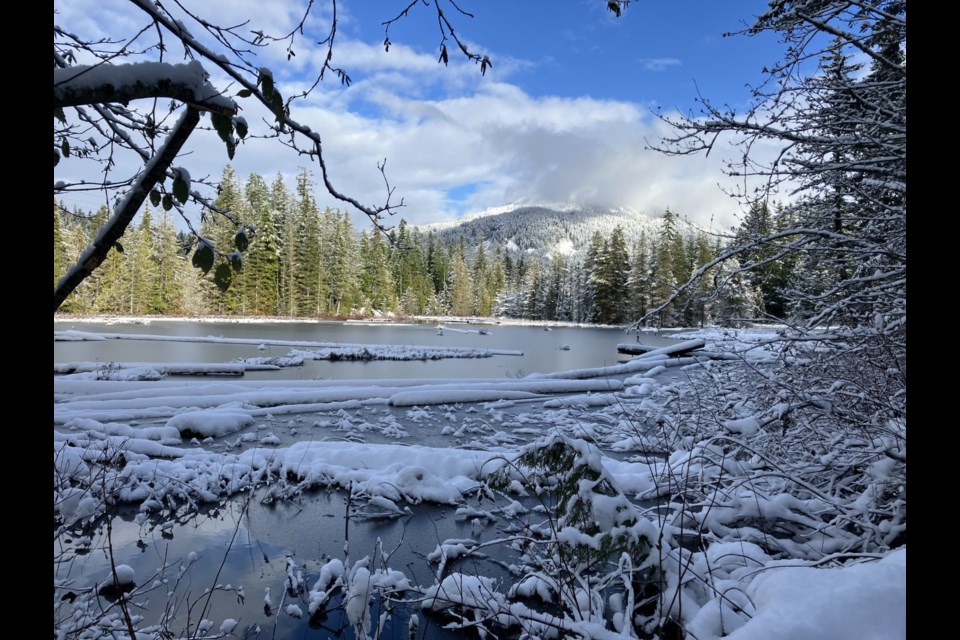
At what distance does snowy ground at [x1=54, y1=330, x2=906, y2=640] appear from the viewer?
2295 millimetres

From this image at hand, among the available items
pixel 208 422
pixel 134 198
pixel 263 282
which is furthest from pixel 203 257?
pixel 263 282

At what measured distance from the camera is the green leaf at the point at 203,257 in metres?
1.29

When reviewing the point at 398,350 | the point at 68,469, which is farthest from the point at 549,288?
the point at 68,469

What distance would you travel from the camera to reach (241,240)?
157cm

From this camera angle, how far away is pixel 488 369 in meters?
19.5

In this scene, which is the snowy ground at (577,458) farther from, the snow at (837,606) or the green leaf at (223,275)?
the green leaf at (223,275)

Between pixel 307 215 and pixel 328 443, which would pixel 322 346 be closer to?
pixel 328 443

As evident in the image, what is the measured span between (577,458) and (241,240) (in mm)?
2667

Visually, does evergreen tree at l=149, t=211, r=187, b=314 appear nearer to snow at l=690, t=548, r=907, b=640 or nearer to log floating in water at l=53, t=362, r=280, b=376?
log floating in water at l=53, t=362, r=280, b=376

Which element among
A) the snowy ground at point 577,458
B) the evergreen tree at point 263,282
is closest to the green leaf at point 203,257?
the snowy ground at point 577,458

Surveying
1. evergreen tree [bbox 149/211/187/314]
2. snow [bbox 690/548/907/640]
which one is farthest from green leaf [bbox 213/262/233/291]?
evergreen tree [bbox 149/211/187/314]

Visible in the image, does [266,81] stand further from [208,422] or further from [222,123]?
[208,422]
